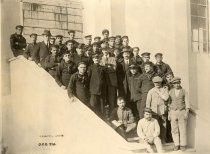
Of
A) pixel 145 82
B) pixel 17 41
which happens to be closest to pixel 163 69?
pixel 145 82

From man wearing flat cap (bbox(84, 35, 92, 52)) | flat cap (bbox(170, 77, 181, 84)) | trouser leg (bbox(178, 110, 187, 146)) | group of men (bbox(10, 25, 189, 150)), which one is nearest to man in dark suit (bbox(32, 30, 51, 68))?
group of men (bbox(10, 25, 189, 150))

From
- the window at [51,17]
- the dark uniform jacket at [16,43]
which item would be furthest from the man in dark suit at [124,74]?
the dark uniform jacket at [16,43]

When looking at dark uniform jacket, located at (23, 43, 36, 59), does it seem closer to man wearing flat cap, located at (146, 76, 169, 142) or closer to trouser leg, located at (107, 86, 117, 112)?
trouser leg, located at (107, 86, 117, 112)

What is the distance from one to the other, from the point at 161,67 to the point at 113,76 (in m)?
0.29

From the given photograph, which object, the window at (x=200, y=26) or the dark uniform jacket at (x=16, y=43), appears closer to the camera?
the dark uniform jacket at (x=16, y=43)

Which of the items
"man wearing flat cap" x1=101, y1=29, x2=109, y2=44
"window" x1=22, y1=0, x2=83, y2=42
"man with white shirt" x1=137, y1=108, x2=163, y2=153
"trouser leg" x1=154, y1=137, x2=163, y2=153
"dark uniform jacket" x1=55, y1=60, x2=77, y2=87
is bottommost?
"trouser leg" x1=154, y1=137, x2=163, y2=153

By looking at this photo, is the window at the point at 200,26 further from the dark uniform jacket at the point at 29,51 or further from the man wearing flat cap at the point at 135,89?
the dark uniform jacket at the point at 29,51

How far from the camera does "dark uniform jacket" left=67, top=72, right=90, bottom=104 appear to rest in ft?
7.37

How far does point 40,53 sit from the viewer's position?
2279mm

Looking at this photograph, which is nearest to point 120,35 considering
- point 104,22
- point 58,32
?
point 104,22

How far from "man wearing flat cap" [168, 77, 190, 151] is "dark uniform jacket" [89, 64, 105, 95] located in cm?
41

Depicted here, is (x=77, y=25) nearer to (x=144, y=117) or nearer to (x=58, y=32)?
(x=58, y=32)

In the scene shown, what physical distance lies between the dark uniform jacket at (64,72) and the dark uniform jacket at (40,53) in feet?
0.35

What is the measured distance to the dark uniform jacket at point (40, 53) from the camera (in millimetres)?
2275
